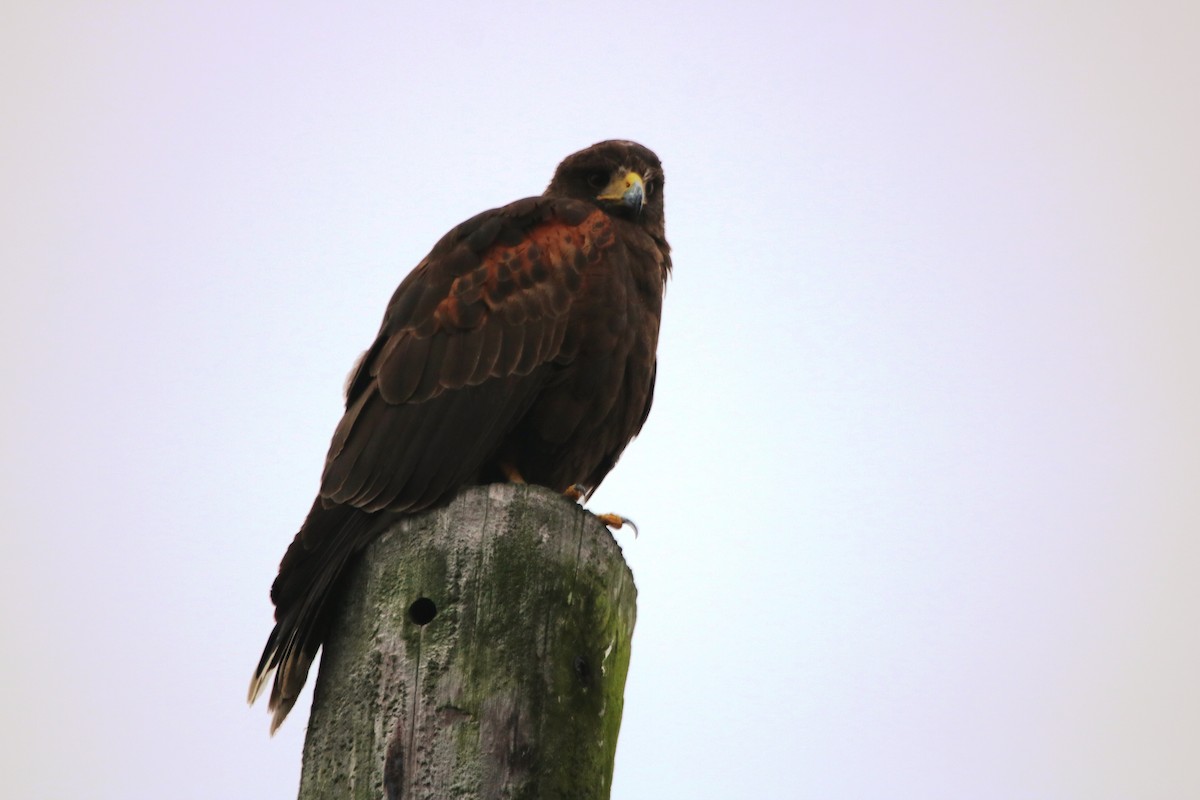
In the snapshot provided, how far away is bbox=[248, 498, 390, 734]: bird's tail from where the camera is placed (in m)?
Result: 3.62

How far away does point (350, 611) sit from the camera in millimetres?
3297

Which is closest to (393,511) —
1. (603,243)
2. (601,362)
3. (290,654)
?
(290,654)

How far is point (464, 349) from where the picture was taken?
466 cm

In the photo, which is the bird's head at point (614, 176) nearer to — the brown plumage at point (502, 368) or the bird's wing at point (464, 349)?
the brown plumage at point (502, 368)

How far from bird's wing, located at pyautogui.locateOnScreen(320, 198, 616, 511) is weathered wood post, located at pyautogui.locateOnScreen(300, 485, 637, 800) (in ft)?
2.67

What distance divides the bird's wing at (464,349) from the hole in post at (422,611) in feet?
2.97

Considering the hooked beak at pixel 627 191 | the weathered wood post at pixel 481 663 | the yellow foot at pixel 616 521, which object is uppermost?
the hooked beak at pixel 627 191

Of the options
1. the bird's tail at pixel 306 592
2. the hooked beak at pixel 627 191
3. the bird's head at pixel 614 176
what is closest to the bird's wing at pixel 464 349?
the bird's tail at pixel 306 592

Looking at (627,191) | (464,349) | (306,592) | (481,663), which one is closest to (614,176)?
(627,191)

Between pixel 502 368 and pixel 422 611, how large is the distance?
1673mm

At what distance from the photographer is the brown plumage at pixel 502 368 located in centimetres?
416

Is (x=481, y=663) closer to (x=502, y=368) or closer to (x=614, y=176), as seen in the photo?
(x=502, y=368)

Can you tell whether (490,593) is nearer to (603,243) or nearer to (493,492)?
(493,492)

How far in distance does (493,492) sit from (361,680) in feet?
1.95
